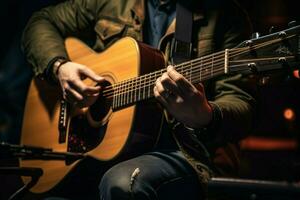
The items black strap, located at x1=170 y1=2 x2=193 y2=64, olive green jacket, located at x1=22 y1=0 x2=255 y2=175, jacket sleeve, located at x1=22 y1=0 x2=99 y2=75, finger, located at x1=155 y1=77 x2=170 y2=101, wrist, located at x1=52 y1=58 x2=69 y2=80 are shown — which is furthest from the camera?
jacket sleeve, located at x1=22 y1=0 x2=99 y2=75

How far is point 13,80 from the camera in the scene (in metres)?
2.92

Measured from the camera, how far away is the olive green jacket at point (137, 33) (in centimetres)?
172

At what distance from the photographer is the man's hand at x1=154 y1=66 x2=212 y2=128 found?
5.02ft

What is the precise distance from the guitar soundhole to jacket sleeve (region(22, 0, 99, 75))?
1.21 ft

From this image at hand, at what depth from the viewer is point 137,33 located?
2.04 metres

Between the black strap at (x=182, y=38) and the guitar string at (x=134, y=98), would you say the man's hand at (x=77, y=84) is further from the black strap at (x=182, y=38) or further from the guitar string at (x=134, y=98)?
the black strap at (x=182, y=38)

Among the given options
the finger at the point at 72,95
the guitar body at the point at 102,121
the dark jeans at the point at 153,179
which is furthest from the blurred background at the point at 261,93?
the dark jeans at the point at 153,179

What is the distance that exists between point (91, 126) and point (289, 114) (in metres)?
1.50

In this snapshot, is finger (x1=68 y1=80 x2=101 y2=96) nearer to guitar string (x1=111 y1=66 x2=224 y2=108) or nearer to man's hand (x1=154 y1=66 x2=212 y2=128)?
guitar string (x1=111 y1=66 x2=224 y2=108)

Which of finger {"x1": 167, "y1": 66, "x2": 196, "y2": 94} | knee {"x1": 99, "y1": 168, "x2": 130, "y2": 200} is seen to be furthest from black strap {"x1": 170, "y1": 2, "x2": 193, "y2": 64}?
knee {"x1": 99, "y1": 168, "x2": 130, "y2": 200}

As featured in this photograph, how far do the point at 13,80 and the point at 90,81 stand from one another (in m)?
1.07

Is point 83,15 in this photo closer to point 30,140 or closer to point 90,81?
point 90,81

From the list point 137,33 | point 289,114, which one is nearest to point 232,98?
point 137,33

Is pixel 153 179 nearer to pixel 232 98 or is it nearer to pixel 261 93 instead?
pixel 232 98
